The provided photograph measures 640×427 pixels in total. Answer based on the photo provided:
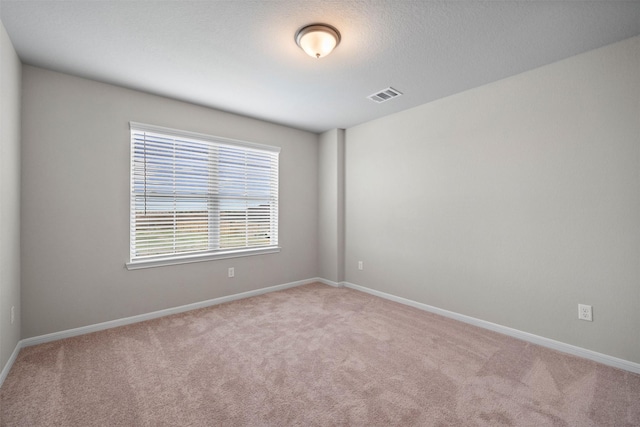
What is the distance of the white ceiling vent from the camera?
3118 mm

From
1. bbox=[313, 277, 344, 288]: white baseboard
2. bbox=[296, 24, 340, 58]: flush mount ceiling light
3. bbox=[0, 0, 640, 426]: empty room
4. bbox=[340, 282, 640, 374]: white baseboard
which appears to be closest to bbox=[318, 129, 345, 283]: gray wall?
bbox=[313, 277, 344, 288]: white baseboard

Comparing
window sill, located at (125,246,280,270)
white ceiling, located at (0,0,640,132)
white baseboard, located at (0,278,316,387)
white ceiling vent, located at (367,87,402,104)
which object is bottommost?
white baseboard, located at (0,278,316,387)

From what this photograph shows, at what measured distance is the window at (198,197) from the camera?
3.20 meters

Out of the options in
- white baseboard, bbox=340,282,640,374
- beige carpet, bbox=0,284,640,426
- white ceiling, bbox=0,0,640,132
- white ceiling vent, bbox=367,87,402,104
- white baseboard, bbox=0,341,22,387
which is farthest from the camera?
white ceiling vent, bbox=367,87,402,104

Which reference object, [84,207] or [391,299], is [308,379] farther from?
[84,207]

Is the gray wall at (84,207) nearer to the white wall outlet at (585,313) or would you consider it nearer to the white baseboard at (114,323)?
the white baseboard at (114,323)

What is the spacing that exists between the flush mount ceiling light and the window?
1.99 m

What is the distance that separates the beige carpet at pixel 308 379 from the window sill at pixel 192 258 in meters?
0.63

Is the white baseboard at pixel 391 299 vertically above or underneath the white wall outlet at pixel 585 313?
underneath

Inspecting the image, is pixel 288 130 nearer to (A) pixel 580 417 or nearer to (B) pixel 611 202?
(B) pixel 611 202

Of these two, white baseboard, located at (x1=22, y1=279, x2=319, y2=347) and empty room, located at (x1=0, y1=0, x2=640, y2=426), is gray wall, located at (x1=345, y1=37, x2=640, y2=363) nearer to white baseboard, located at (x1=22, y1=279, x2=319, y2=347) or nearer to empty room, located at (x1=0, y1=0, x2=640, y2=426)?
empty room, located at (x1=0, y1=0, x2=640, y2=426)

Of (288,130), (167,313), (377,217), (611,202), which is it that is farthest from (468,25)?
(167,313)

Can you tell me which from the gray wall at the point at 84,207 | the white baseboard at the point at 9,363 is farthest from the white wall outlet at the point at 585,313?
the white baseboard at the point at 9,363

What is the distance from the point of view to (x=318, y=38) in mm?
2072
